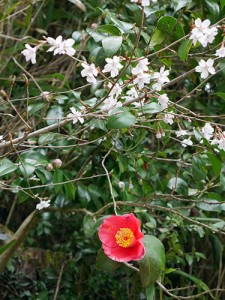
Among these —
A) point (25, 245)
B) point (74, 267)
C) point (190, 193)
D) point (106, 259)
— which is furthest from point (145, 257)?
point (25, 245)

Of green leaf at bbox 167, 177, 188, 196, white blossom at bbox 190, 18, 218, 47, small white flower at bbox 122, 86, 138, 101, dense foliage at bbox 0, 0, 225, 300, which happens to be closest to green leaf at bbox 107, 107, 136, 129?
dense foliage at bbox 0, 0, 225, 300

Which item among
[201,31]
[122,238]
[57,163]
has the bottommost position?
[57,163]

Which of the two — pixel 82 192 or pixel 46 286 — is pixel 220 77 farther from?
pixel 46 286

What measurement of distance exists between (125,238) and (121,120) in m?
0.27

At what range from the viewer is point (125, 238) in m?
1.26

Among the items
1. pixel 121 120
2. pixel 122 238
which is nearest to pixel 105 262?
pixel 122 238

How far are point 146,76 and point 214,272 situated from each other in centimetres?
168

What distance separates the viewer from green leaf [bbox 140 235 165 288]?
127 centimetres

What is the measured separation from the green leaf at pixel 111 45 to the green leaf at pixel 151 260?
1.45 ft

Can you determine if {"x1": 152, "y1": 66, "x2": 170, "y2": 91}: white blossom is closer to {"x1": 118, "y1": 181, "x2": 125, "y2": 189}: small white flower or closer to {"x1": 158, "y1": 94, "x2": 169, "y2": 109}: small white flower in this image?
{"x1": 158, "y1": 94, "x2": 169, "y2": 109}: small white flower

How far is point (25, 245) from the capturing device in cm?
277

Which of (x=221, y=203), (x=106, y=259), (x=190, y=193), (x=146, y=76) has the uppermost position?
(x=146, y=76)

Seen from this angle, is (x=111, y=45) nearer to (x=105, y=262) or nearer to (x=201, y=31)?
(x=201, y=31)

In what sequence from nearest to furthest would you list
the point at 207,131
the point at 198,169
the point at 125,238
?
1. the point at 125,238
2. the point at 207,131
3. the point at 198,169
